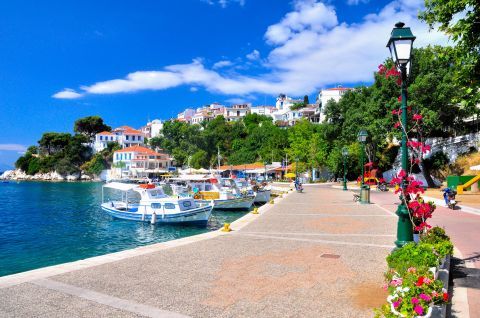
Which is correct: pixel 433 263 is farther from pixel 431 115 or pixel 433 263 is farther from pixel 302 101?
pixel 302 101

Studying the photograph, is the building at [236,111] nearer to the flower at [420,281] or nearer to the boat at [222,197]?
the boat at [222,197]

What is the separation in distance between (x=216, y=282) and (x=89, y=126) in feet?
506

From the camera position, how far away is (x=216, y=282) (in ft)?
26.0

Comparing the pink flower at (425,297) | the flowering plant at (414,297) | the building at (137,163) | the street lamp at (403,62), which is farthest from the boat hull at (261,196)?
the building at (137,163)

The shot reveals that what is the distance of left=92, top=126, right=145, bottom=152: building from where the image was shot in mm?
142250

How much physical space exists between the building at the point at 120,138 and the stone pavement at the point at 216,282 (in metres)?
139

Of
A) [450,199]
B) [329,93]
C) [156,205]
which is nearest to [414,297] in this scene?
[450,199]

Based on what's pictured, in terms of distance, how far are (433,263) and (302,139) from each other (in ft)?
235

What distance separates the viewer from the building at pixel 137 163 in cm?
12075

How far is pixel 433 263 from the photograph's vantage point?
21.6 feet

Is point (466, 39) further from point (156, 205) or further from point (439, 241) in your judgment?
point (156, 205)

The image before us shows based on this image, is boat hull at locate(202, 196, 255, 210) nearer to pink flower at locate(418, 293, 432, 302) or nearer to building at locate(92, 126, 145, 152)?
pink flower at locate(418, 293, 432, 302)

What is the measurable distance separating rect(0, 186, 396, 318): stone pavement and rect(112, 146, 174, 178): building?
362 feet

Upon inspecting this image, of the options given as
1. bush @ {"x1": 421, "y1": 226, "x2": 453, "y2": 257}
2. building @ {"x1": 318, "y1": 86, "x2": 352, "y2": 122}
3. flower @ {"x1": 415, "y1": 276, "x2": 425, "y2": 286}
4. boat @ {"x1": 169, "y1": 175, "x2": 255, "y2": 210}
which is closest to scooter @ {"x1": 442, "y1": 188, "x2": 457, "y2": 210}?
bush @ {"x1": 421, "y1": 226, "x2": 453, "y2": 257}
